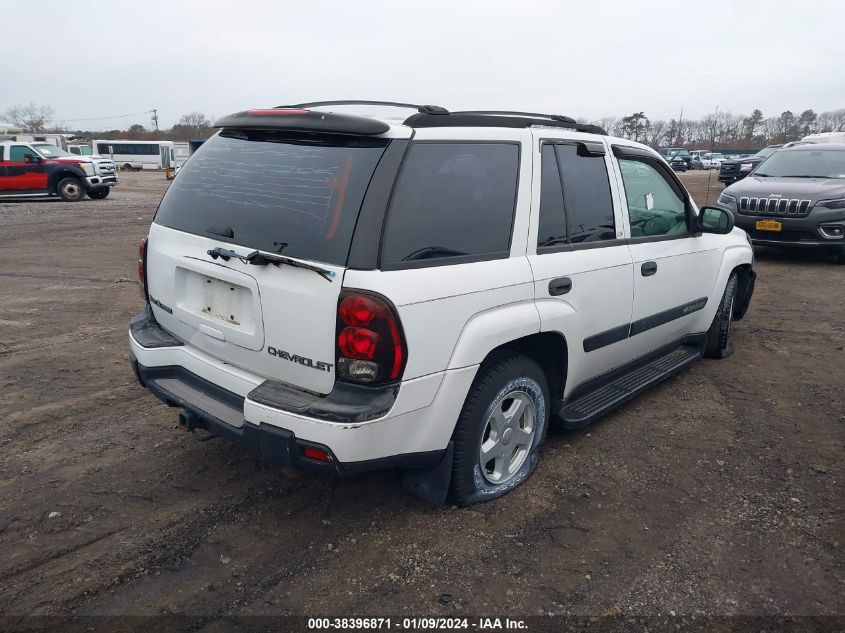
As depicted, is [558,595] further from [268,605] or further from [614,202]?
[614,202]

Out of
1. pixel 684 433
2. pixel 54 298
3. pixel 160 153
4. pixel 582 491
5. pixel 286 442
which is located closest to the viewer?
pixel 286 442

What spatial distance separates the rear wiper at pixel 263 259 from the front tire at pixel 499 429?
0.89 meters

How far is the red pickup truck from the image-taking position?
1916 cm

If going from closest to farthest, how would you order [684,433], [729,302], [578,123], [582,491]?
[582,491]
[578,123]
[684,433]
[729,302]

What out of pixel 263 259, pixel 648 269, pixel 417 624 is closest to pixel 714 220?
pixel 648 269

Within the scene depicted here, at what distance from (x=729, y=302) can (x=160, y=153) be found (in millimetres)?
56563

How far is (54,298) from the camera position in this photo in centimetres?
719

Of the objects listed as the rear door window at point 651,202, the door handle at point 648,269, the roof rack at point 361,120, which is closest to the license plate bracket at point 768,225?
the rear door window at point 651,202

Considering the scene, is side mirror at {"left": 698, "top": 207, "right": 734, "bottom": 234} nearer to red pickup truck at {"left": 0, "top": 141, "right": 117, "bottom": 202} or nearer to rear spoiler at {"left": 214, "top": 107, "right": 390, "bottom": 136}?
rear spoiler at {"left": 214, "top": 107, "right": 390, "bottom": 136}

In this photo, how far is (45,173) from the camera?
19.7 m

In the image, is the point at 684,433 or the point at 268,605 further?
the point at 684,433

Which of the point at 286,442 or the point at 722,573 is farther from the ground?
the point at 286,442

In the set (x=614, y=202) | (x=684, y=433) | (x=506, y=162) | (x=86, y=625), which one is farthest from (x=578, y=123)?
(x=86, y=625)

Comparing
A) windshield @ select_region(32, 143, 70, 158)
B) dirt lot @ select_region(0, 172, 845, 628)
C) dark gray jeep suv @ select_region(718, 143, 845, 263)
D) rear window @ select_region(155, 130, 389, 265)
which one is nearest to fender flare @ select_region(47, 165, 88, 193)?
windshield @ select_region(32, 143, 70, 158)
